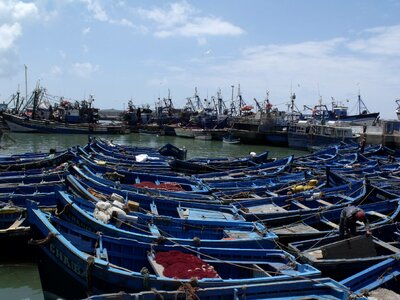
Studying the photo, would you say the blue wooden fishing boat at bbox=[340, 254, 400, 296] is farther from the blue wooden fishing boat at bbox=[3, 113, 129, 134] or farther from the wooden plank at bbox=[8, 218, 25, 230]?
the blue wooden fishing boat at bbox=[3, 113, 129, 134]

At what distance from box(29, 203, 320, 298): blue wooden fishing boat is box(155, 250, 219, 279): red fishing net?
118 millimetres

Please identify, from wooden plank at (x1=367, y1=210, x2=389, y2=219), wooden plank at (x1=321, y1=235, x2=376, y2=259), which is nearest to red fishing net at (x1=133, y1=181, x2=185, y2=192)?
wooden plank at (x1=367, y1=210, x2=389, y2=219)

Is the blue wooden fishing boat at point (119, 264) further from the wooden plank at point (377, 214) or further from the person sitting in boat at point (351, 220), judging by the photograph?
the wooden plank at point (377, 214)

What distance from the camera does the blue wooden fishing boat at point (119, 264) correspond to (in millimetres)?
8164

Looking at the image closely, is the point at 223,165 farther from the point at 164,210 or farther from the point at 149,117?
the point at 149,117

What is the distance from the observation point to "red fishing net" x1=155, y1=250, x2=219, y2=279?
865cm

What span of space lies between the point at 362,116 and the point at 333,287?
230 feet

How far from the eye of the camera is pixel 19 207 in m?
14.6

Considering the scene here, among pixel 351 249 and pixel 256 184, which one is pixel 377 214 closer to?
pixel 351 249

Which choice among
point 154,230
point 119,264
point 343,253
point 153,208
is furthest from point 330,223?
point 119,264

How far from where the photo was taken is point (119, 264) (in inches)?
377

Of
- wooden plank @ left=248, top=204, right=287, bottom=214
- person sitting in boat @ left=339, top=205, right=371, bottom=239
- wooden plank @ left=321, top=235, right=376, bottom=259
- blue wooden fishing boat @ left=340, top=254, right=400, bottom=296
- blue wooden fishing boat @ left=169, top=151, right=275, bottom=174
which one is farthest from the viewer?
blue wooden fishing boat @ left=169, top=151, right=275, bottom=174

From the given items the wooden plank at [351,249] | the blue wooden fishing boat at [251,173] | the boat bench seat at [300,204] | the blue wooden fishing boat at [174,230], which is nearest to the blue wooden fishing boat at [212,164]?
the blue wooden fishing boat at [251,173]

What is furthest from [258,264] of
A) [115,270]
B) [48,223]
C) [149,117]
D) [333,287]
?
[149,117]
